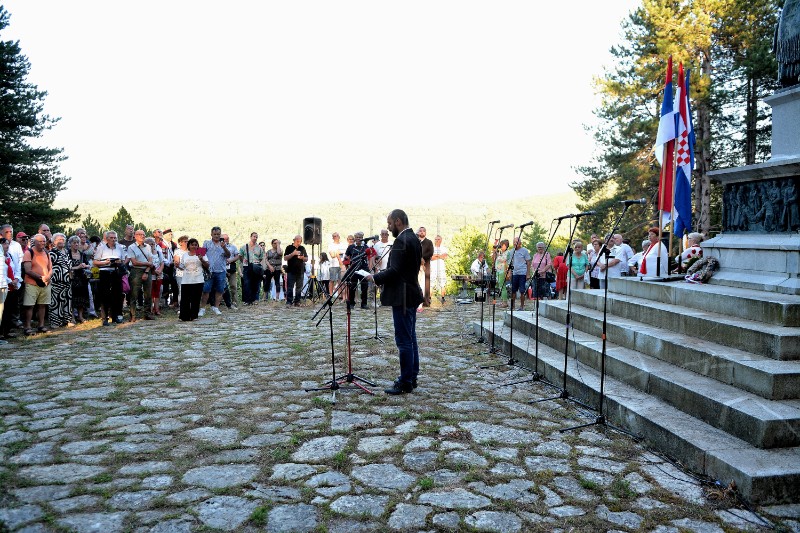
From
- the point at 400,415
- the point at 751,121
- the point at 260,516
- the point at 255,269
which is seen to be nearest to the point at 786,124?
the point at 400,415

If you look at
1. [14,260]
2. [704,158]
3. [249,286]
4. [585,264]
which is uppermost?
[704,158]

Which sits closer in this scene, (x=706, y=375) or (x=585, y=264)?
(x=706, y=375)

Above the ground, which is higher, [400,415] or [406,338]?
[406,338]

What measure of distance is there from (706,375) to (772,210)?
291 cm

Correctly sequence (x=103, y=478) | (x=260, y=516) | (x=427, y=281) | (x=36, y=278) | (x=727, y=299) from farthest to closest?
(x=427, y=281)
(x=36, y=278)
(x=727, y=299)
(x=103, y=478)
(x=260, y=516)

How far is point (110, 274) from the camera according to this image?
1101 cm

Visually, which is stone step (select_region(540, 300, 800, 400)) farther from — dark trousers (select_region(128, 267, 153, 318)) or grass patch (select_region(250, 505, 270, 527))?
dark trousers (select_region(128, 267, 153, 318))

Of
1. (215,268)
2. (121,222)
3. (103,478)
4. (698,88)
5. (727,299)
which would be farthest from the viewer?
(121,222)

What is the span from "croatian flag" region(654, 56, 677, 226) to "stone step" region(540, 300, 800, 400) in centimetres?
280

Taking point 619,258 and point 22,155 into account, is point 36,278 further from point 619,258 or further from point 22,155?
point 22,155

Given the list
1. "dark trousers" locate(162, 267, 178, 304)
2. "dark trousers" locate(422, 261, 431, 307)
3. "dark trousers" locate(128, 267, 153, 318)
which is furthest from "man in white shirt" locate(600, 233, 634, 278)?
"dark trousers" locate(162, 267, 178, 304)

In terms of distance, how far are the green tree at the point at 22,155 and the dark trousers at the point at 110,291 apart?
1239 centimetres

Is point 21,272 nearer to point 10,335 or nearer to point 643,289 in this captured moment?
point 10,335

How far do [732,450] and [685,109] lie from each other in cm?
661
